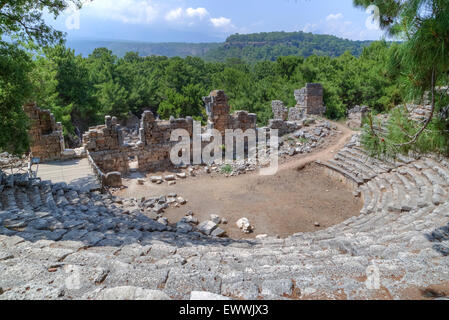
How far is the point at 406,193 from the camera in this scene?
9.45m

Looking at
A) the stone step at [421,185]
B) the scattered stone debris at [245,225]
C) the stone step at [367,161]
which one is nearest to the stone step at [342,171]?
the stone step at [367,161]

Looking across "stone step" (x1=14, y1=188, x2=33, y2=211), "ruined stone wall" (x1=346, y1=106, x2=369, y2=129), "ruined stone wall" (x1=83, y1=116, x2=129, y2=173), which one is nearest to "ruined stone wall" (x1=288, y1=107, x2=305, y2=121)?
"ruined stone wall" (x1=346, y1=106, x2=369, y2=129)

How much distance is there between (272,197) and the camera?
452 inches

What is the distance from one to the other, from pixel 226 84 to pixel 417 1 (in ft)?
100

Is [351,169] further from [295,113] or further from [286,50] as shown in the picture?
[286,50]

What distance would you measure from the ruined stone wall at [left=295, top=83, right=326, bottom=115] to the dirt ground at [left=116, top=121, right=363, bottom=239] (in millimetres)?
6458

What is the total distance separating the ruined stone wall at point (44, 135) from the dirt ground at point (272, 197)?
4055 mm

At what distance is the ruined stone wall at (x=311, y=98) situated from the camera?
20500mm

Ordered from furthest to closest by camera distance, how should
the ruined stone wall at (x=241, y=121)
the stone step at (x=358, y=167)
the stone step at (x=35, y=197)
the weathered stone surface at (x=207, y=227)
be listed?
the ruined stone wall at (x=241, y=121) → the stone step at (x=358, y=167) → the weathered stone surface at (x=207, y=227) → the stone step at (x=35, y=197)

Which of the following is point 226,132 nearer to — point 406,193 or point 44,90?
point 406,193

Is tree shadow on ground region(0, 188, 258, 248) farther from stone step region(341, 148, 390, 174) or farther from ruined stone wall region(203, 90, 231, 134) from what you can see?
ruined stone wall region(203, 90, 231, 134)

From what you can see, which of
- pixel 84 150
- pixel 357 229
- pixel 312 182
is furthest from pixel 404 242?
pixel 84 150

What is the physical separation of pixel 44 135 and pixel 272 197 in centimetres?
1072

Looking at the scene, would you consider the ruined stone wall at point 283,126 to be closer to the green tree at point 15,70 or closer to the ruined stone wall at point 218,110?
the ruined stone wall at point 218,110
